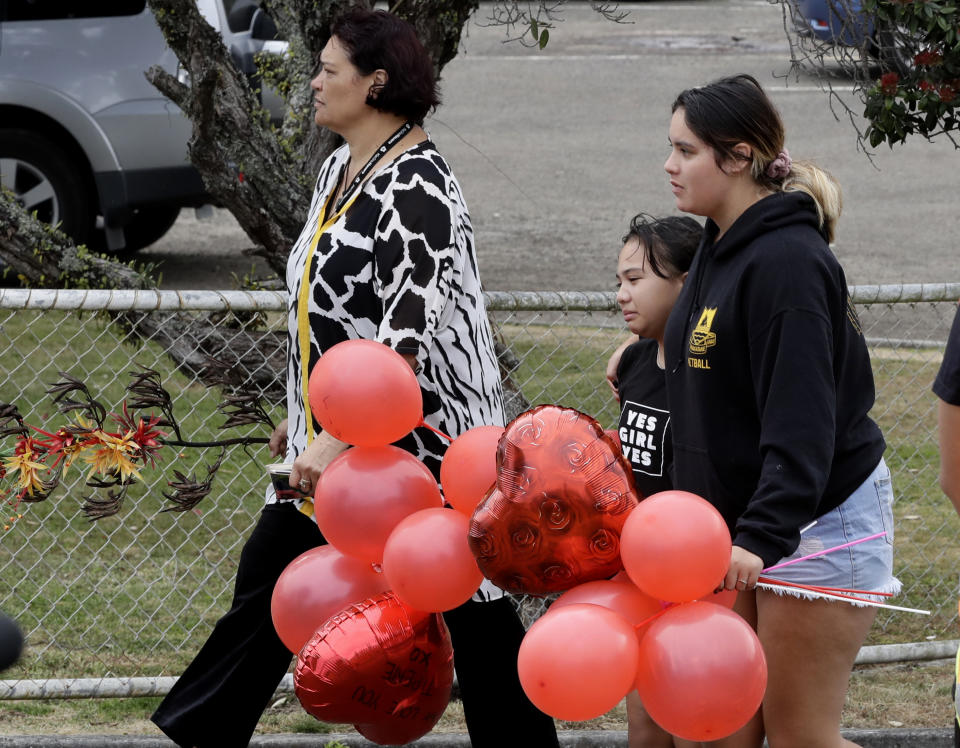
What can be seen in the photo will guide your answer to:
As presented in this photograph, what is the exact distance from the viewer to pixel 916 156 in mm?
12812

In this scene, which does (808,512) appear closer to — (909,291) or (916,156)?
(909,291)

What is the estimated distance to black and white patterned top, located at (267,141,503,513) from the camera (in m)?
2.89

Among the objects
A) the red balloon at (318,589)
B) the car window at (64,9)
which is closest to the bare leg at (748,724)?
the red balloon at (318,589)

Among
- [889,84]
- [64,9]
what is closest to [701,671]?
[889,84]

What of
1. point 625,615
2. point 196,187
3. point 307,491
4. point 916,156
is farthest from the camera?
point 916,156

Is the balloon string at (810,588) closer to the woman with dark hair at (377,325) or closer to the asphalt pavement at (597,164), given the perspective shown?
the woman with dark hair at (377,325)

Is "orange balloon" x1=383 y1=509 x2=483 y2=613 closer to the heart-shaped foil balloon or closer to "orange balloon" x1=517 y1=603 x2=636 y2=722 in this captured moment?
the heart-shaped foil balloon

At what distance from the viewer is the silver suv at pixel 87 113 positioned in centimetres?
795

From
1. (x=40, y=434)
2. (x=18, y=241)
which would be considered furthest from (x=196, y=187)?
(x=40, y=434)

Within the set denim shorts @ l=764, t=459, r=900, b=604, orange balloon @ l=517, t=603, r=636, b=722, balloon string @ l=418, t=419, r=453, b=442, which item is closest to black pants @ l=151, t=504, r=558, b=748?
balloon string @ l=418, t=419, r=453, b=442

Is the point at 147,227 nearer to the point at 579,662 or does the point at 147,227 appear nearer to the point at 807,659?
the point at 807,659

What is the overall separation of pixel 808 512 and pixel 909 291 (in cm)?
201

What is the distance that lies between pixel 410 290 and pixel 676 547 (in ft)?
3.12

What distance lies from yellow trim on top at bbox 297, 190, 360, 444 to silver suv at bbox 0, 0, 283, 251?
17.1 ft
